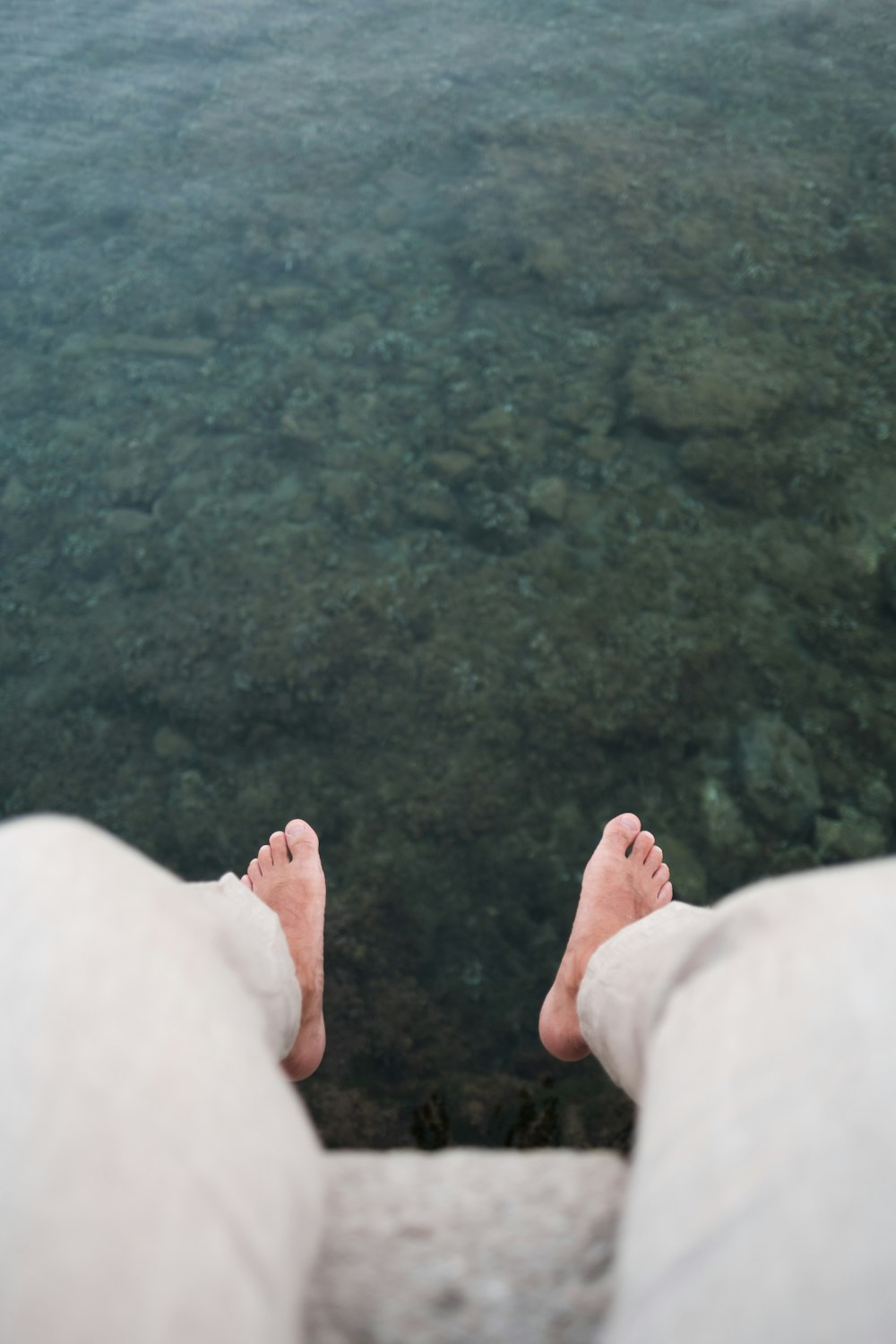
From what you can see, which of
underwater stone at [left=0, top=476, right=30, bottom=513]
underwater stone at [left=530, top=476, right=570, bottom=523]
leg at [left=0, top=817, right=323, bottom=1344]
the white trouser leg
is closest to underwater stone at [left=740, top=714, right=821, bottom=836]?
underwater stone at [left=530, top=476, right=570, bottom=523]

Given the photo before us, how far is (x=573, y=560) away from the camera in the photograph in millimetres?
2029

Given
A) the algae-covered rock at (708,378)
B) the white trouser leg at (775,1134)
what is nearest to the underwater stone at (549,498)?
the algae-covered rock at (708,378)

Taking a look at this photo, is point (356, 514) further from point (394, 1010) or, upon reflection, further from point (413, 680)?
point (394, 1010)

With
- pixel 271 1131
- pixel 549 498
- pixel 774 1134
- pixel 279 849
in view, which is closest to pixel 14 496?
pixel 279 849

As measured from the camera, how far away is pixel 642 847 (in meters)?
1.62

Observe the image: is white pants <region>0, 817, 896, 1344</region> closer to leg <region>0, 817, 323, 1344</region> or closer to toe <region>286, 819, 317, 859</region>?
leg <region>0, 817, 323, 1344</region>

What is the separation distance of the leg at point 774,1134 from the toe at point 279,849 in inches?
40.5

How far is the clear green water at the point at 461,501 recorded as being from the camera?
168cm

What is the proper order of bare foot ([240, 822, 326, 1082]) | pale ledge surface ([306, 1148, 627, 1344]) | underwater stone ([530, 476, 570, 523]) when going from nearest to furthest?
1. pale ledge surface ([306, 1148, 627, 1344])
2. bare foot ([240, 822, 326, 1082])
3. underwater stone ([530, 476, 570, 523])

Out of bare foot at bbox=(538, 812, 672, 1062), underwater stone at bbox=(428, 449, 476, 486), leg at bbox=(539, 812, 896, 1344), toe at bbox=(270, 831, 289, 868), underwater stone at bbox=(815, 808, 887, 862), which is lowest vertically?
underwater stone at bbox=(815, 808, 887, 862)

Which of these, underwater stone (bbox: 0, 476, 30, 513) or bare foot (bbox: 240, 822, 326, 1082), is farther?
underwater stone (bbox: 0, 476, 30, 513)

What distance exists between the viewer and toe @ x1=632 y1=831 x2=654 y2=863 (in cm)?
161

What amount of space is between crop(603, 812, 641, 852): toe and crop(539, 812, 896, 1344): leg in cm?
91

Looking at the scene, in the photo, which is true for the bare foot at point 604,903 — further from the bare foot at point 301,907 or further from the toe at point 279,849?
the toe at point 279,849
